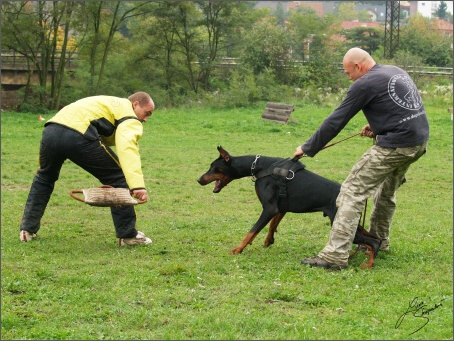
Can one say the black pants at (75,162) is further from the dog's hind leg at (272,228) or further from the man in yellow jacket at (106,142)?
the dog's hind leg at (272,228)

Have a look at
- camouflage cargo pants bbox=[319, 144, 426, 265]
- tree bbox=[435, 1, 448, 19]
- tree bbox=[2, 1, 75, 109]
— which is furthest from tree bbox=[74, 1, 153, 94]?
tree bbox=[435, 1, 448, 19]

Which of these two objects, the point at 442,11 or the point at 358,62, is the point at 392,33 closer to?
the point at 358,62

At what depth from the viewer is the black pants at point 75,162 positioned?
7.39 meters

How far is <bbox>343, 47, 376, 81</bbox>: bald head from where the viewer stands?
666cm

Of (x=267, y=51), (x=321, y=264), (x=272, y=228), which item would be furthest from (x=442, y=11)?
(x=321, y=264)

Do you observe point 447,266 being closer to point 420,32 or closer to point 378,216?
point 378,216

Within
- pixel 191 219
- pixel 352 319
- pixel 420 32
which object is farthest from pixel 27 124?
pixel 420 32

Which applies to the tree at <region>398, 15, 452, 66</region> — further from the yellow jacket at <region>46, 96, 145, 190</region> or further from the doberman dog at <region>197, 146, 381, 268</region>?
the yellow jacket at <region>46, 96, 145, 190</region>

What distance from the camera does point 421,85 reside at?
3158 centimetres

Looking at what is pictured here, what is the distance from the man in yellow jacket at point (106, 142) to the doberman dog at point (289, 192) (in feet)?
4.11

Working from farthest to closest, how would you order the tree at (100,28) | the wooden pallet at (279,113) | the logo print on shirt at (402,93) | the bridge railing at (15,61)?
the bridge railing at (15,61)
the tree at (100,28)
the wooden pallet at (279,113)
the logo print on shirt at (402,93)

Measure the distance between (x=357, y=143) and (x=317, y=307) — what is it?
13.8 metres

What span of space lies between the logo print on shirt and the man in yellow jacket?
2.73 m

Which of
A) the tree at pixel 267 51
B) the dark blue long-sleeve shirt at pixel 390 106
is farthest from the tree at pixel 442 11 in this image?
the dark blue long-sleeve shirt at pixel 390 106
